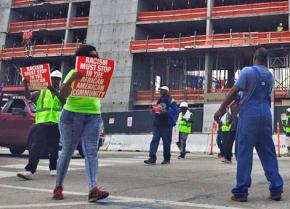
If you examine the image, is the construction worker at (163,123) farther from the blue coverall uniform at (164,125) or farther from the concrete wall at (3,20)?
the concrete wall at (3,20)

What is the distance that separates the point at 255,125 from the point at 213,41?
27828 mm

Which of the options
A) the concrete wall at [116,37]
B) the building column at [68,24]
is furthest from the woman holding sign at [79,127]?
the building column at [68,24]

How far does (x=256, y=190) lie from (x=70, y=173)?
11.2ft

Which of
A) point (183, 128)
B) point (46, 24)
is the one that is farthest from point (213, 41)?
point (183, 128)

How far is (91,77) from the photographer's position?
4.82m

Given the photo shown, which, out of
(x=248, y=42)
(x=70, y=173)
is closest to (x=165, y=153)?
(x=70, y=173)

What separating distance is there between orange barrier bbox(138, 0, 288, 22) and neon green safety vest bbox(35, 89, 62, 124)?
26.6m

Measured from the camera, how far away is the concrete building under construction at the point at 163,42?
31422mm

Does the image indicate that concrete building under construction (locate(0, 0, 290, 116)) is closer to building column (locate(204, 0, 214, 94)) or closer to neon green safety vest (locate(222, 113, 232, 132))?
building column (locate(204, 0, 214, 94))

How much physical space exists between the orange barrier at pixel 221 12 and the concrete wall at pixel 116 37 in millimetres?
1272

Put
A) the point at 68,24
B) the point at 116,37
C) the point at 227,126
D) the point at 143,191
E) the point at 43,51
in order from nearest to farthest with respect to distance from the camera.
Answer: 1. the point at 143,191
2. the point at 227,126
3. the point at 116,37
4. the point at 43,51
5. the point at 68,24

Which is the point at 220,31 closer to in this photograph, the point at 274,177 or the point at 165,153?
the point at 165,153

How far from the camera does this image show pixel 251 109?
15.9 ft

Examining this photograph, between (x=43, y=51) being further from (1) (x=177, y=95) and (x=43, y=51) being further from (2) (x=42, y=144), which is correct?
(2) (x=42, y=144)
